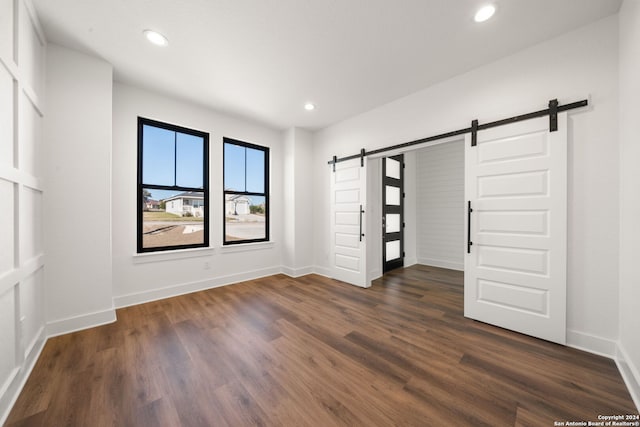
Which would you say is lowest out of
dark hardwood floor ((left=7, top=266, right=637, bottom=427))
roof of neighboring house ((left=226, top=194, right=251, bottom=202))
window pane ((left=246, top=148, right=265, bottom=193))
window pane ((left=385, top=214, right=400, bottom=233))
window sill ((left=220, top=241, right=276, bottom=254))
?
dark hardwood floor ((left=7, top=266, right=637, bottom=427))

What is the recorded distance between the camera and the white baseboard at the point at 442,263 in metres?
4.94

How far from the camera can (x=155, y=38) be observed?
2.25 m

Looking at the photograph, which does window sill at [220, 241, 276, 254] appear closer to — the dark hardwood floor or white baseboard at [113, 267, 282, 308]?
white baseboard at [113, 267, 282, 308]

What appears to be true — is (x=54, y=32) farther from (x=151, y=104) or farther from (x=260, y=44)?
(x=260, y=44)

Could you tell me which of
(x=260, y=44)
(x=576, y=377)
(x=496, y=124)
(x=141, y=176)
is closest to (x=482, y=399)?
(x=576, y=377)

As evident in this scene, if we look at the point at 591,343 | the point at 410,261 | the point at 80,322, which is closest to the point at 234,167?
the point at 80,322

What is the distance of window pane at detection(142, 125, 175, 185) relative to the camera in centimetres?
329

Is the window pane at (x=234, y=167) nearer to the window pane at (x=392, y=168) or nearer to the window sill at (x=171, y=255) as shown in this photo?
the window sill at (x=171, y=255)

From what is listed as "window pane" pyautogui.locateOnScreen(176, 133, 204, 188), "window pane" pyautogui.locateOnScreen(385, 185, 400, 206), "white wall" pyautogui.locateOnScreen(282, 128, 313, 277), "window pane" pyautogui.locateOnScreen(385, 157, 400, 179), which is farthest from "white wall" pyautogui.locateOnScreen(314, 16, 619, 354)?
"window pane" pyautogui.locateOnScreen(176, 133, 204, 188)

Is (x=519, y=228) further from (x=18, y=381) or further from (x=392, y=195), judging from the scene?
(x=18, y=381)

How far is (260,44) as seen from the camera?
233 cm

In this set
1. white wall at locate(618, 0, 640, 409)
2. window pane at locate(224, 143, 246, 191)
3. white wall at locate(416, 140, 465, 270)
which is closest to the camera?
white wall at locate(618, 0, 640, 409)

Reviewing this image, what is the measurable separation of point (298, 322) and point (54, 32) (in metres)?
3.72

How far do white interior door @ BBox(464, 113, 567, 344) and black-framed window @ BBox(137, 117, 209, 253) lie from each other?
3831mm
